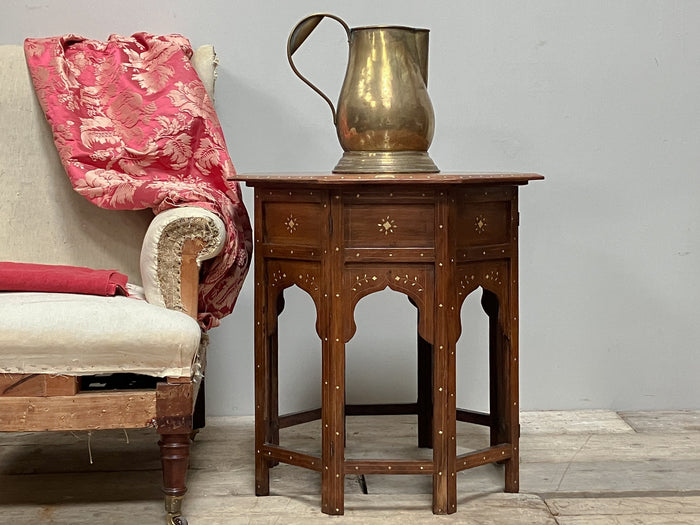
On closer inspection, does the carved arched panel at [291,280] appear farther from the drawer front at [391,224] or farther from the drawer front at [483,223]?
the drawer front at [483,223]

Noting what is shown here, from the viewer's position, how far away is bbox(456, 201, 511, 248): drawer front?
190cm

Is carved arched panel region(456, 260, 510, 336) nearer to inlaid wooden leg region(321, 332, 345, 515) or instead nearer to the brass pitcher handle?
inlaid wooden leg region(321, 332, 345, 515)

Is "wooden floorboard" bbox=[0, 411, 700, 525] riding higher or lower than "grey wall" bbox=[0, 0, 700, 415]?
lower

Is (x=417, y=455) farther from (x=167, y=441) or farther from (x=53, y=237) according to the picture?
(x=53, y=237)

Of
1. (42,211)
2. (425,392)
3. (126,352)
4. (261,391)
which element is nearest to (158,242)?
(126,352)

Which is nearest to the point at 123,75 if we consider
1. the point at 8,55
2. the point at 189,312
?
the point at 8,55

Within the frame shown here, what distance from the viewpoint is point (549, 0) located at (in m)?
2.61

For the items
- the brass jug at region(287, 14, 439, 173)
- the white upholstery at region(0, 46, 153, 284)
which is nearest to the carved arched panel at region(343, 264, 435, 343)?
the brass jug at region(287, 14, 439, 173)

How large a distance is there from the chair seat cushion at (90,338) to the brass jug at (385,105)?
52 cm

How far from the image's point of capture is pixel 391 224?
186 centimetres

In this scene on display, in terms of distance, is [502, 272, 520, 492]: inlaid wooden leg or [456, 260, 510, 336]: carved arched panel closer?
[456, 260, 510, 336]: carved arched panel

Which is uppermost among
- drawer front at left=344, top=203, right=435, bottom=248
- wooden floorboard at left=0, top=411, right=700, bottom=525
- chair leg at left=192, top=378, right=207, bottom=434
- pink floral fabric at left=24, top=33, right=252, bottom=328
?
pink floral fabric at left=24, top=33, right=252, bottom=328

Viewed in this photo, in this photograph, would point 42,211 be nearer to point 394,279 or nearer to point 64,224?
point 64,224

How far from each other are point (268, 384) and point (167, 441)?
308 millimetres
